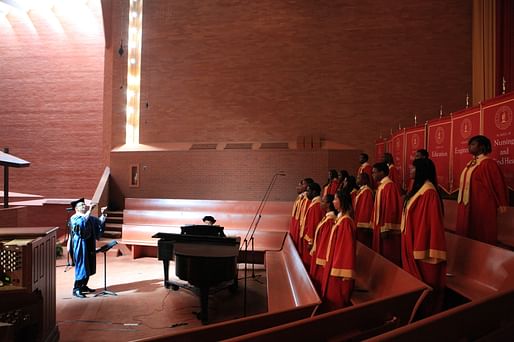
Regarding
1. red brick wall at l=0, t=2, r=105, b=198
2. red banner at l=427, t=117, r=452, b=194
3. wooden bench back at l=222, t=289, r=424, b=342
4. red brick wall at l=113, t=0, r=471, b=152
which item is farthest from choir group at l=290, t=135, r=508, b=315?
red brick wall at l=0, t=2, r=105, b=198

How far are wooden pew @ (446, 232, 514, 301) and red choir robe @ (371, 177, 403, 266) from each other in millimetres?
679

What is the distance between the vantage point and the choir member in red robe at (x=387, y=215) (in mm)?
4352

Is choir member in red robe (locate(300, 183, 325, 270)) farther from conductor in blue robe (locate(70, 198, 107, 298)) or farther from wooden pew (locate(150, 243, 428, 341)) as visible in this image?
conductor in blue robe (locate(70, 198, 107, 298))

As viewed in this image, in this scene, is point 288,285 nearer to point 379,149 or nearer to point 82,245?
point 82,245

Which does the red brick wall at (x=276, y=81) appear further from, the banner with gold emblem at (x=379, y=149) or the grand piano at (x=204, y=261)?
the grand piano at (x=204, y=261)

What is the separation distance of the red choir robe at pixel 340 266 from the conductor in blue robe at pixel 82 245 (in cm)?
428

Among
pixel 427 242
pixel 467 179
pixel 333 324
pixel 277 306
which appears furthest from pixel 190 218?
pixel 333 324

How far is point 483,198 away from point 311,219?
2.05 m

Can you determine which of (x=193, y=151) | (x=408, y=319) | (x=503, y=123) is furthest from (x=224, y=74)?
(x=408, y=319)

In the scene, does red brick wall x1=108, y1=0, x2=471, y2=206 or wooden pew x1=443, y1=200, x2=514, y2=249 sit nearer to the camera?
wooden pew x1=443, y1=200, x2=514, y2=249

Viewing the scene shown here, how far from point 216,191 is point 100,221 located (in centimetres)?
527

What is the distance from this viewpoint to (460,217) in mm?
4227

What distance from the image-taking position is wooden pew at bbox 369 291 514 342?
3.83 ft

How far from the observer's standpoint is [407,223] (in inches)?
131
